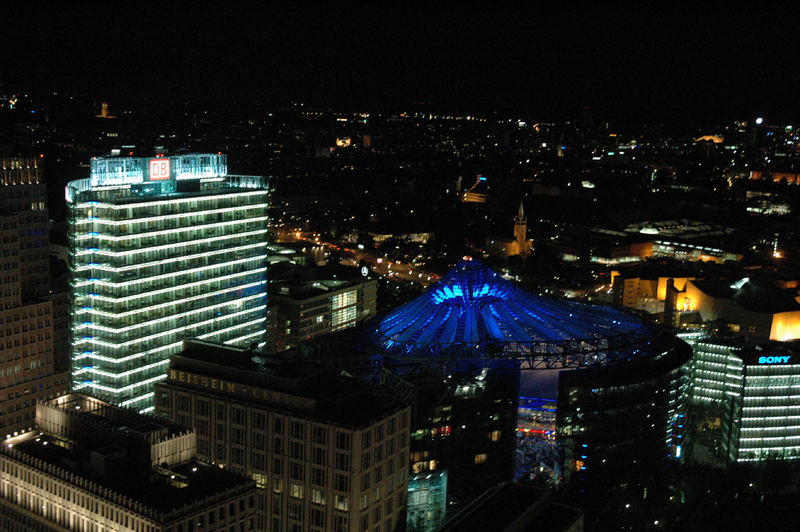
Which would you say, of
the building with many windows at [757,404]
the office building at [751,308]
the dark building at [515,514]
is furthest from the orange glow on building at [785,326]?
the dark building at [515,514]

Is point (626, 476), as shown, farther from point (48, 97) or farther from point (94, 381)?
point (48, 97)

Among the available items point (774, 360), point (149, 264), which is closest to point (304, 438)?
point (149, 264)


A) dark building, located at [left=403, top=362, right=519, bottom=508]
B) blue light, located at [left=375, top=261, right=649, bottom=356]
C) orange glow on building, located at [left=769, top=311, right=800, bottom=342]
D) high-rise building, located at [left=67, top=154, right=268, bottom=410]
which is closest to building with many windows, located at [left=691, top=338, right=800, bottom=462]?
blue light, located at [left=375, top=261, right=649, bottom=356]

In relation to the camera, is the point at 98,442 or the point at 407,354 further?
the point at 407,354

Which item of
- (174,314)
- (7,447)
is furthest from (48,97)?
(7,447)

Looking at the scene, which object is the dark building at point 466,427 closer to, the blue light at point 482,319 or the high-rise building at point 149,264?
the blue light at point 482,319

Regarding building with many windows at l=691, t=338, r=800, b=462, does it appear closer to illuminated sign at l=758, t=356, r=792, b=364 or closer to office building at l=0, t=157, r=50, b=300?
illuminated sign at l=758, t=356, r=792, b=364
